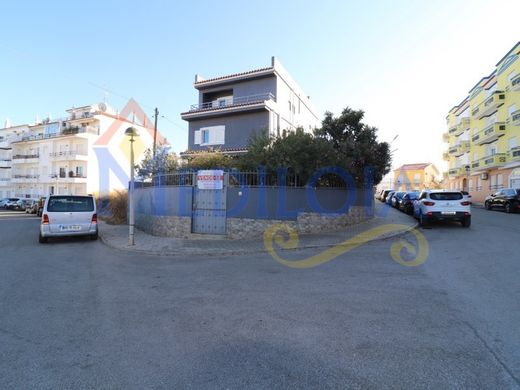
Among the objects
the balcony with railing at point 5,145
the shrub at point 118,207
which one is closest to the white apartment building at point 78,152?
the balcony with railing at point 5,145

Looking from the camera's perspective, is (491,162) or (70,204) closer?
(70,204)

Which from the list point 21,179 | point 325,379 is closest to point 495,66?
point 325,379

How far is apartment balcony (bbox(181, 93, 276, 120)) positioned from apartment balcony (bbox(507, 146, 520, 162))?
77.1ft

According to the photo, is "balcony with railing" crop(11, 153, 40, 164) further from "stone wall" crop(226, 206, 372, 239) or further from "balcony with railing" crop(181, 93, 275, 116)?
"stone wall" crop(226, 206, 372, 239)

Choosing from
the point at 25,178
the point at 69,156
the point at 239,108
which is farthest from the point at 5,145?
the point at 239,108

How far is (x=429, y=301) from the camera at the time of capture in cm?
470

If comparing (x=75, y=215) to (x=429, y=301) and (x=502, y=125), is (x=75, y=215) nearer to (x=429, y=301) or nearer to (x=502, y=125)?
(x=429, y=301)

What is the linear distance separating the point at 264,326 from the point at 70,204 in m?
10.1

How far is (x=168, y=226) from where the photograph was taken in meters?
12.2

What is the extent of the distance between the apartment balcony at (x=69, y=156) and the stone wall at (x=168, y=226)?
1345 inches

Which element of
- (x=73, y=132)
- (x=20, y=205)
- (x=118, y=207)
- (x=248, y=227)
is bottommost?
(x=20, y=205)

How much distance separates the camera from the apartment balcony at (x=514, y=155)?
94.5 ft

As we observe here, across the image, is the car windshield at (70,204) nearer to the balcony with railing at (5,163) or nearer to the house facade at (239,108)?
the house facade at (239,108)

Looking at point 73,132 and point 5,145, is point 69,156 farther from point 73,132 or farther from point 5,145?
point 5,145
